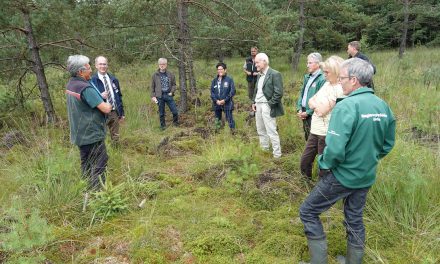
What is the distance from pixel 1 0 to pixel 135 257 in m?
6.02

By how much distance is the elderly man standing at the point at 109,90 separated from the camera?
608cm

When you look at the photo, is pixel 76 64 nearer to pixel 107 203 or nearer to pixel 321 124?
pixel 107 203

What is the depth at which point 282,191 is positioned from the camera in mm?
4504

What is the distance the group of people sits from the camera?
2.62 metres

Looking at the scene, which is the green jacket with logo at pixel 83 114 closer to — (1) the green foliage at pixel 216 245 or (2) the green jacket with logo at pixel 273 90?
(1) the green foliage at pixel 216 245

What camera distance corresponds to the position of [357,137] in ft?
8.59

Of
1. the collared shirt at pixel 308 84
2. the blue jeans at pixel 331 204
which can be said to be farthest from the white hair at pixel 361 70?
the collared shirt at pixel 308 84

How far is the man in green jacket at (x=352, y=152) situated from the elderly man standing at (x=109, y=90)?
14.4 ft

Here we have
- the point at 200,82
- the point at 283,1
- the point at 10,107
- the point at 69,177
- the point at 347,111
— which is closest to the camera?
the point at 347,111

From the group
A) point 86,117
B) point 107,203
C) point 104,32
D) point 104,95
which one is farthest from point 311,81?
point 104,32

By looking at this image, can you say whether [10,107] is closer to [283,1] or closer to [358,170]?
[358,170]

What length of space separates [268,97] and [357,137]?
310cm

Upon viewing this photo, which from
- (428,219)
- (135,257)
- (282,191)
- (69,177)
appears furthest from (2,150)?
(428,219)

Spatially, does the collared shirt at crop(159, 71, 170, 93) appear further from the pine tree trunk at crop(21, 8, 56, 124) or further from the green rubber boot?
the green rubber boot
